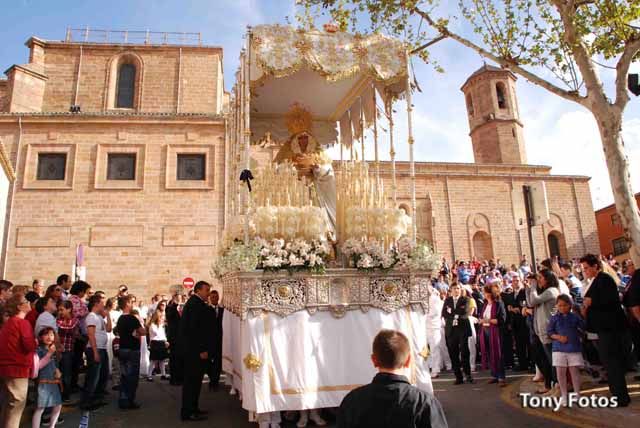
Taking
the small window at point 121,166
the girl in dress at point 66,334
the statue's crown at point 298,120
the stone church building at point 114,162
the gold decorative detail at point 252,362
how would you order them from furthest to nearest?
the small window at point 121,166 → the stone church building at point 114,162 → the statue's crown at point 298,120 → the girl in dress at point 66,334 → the gold decorative detail at point 252,362

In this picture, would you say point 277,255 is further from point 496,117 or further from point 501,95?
point 501,95

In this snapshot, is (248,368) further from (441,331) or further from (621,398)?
(441,331)

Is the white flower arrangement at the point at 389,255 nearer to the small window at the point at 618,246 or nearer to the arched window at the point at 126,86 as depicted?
the arched window at the point at 126,86

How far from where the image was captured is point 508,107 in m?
37.1

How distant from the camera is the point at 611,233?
3525 centimetres

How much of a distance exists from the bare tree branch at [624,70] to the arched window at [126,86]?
23.5 m

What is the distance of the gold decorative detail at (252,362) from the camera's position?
506cm

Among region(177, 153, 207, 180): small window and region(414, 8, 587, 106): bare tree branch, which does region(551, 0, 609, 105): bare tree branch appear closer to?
region(414, 8, 587, 106): bare tree branch

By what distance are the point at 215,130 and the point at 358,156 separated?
14564 millimetres

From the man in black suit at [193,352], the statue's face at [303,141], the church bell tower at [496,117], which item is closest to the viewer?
the man in black suit at [193,352]

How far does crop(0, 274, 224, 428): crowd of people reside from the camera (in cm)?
461

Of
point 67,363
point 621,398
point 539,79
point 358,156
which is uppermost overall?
point 539,79

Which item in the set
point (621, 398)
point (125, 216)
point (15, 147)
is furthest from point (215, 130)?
point (621, 398)

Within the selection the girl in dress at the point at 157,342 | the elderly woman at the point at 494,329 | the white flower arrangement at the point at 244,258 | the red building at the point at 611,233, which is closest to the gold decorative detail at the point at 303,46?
the white flower arrangement at the point at 244,258
